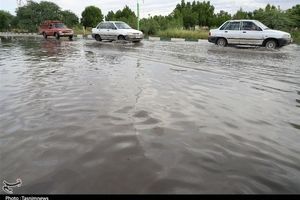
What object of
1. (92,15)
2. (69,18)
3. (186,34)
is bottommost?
(186,34)

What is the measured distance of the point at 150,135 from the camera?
14.8ft

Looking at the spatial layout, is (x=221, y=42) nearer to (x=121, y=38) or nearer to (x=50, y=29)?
(x=121, y=38)

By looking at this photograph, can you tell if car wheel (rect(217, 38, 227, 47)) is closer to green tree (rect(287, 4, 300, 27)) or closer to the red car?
the red car

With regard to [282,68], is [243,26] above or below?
above

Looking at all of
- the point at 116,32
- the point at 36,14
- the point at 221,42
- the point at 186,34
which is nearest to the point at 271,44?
the point at 221,42

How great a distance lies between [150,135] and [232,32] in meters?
16.6

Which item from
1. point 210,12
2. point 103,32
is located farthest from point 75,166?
point 210,12

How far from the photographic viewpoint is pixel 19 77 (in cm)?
896

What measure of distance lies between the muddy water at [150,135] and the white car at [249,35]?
10669 millimetres

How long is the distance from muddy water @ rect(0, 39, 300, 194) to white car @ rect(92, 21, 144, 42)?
1548 centimetres

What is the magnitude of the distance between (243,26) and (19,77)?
1411 cm

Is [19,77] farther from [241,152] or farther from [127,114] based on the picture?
[241,152]

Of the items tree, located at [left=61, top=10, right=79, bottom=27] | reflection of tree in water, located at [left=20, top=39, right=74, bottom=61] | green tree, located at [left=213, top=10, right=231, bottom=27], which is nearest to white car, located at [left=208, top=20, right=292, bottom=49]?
reflection of tree in water, located at [left=20, top=39, right=74, bottom=61]

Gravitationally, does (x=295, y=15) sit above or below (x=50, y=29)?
above
